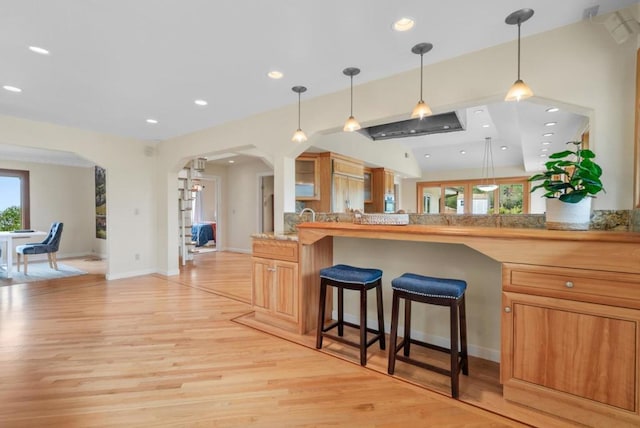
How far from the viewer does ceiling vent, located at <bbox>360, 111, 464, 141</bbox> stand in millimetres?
3025

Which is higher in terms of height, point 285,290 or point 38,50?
point 38,50

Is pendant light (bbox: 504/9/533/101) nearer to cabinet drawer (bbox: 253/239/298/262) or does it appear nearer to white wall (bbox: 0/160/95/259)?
cabinet drawer (bbox: 253/239/298/262)

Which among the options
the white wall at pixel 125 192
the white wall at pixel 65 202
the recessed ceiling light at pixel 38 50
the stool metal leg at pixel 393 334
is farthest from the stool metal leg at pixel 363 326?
the white wall at pixel 65 202

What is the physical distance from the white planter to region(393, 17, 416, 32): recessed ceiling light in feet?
4.98

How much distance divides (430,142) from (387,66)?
1.03 m

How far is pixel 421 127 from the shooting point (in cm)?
322

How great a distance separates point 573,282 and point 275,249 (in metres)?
2.35

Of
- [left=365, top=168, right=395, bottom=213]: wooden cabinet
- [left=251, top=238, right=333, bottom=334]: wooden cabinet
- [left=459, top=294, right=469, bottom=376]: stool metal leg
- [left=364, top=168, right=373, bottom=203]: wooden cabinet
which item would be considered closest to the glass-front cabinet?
[left=364, top=168, right=373, bottom=203]: wooden cabinet

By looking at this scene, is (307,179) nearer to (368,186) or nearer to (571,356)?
(368,186)

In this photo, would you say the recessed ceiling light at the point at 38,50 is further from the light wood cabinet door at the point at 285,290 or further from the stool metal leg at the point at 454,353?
the stool metal leg at the point at 454,353

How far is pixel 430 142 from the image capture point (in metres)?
3.24

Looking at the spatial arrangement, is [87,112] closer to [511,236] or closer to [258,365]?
[258,365]

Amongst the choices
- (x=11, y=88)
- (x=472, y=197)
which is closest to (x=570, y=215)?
(x=472, y=197)

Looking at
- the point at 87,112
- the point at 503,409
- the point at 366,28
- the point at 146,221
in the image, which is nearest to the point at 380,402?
the point at 503,409
